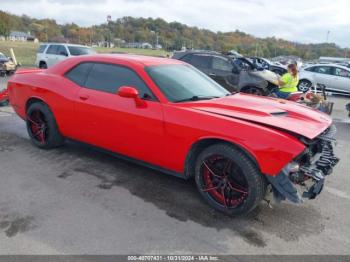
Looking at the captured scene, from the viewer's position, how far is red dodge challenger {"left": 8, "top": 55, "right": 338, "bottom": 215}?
3.28 metres

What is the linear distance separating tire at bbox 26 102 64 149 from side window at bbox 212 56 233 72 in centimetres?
690

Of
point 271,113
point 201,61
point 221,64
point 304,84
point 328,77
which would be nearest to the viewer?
point 271,113

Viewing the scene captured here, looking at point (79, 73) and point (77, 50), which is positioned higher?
point (79, 73)

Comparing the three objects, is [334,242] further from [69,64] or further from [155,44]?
[155,44]

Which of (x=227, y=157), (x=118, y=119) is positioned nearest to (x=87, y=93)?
(x=118, y=119)

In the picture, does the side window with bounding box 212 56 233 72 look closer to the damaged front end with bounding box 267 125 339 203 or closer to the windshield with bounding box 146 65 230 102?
the windshield with bounding box 146 65 230 102

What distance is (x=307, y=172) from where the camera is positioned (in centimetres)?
331

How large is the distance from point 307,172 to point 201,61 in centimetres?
848

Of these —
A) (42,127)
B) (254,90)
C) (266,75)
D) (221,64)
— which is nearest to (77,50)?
(221,64)

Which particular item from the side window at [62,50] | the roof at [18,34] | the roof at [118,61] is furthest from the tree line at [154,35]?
the roof at [118,61]

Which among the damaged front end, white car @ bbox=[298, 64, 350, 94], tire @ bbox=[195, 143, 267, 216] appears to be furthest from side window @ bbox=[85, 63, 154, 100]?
white car @ bbox=[298, 64, 350, 94]

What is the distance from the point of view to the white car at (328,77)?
15.6 m

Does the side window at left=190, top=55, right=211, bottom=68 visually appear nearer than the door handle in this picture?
No

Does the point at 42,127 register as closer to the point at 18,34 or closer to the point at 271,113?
the point at 271,113
